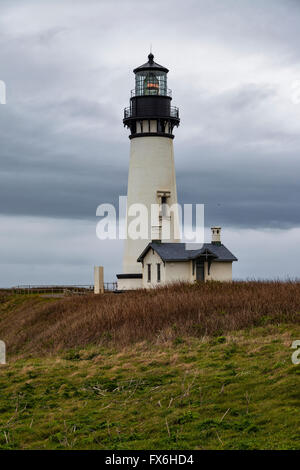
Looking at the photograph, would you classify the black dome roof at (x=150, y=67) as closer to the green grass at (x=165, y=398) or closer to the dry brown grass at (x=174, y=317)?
the dry brown grass at (x=174, y=317)

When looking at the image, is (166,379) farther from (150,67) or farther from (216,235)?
(150,67)

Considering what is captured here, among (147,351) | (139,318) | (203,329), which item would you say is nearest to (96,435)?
(147,351)

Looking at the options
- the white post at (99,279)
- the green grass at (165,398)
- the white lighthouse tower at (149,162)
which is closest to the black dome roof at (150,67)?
the white lighthouse tower at (149,162)

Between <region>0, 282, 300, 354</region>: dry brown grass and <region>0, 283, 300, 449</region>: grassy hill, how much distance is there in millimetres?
61

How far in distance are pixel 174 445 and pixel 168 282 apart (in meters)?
29.3

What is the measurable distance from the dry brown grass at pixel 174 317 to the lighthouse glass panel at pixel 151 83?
55.4ft

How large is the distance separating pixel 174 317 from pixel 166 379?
29.2 feet

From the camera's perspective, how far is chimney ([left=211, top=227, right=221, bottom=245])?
45.0 metres

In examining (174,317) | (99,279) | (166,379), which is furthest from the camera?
(99,279)

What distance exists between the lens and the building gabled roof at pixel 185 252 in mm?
41750

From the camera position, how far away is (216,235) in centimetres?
4531

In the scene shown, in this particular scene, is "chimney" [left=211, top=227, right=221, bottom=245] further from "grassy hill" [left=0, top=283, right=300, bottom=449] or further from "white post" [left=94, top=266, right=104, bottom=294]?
"grassy hill" [left=0, top=283, right=300, bottom=449]

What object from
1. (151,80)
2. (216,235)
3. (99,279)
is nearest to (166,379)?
(216,235)
